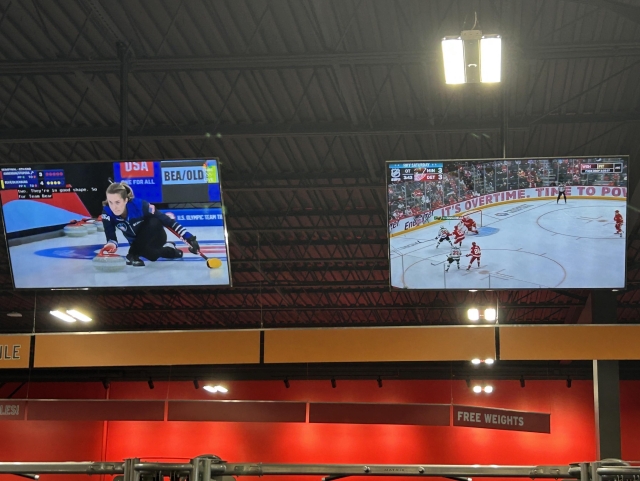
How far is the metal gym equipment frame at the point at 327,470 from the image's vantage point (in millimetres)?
4547

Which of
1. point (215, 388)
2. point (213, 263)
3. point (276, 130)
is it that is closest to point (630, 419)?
point (215, 388)

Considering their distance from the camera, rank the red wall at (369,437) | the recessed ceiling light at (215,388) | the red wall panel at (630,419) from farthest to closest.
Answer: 1. the recessed ceiling light at (215,388)
2. the red wall at (369,437)
3. the red wall panel at (630,419)

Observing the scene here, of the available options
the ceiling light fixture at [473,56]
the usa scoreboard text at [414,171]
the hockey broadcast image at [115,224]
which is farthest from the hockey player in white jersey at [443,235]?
the hockey broadcast image at [115,224]

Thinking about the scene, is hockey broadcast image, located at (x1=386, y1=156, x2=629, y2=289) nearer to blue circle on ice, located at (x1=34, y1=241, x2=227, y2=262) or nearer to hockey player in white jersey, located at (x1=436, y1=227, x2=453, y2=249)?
hockey player in white jersey, located at (x1=436, y1=227, x2=453, y2=249)

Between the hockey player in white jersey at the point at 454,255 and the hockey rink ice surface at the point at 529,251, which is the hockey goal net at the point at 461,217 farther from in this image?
the hockey player in white jersey at the point at 454,255

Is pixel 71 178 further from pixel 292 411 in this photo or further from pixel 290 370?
pixel 290 370

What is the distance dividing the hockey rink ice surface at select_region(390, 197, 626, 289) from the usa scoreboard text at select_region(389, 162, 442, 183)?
0.54 metres

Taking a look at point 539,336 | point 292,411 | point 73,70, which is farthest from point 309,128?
point 292,411

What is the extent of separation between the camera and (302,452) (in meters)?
22.8

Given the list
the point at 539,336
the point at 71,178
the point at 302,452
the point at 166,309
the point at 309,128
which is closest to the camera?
the point at 71,178

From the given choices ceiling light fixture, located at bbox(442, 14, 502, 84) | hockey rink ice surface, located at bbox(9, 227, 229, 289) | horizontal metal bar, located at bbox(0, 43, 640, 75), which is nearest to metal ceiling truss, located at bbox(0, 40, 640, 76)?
horizontal metal bar, located at bbox(0, 43, 640, 75)

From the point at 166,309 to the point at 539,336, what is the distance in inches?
510

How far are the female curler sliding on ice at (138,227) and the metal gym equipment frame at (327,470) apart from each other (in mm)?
3538

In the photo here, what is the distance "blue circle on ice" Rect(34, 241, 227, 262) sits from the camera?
827cm
